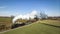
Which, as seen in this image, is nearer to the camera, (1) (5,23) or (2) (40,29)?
(2) (40,29)

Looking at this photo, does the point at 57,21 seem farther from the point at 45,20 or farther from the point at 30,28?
the point at 30,28

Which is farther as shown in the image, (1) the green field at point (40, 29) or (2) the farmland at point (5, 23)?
(2) the farmland at point (5, 23)

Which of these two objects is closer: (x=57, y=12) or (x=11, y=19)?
(x=57, y=12)

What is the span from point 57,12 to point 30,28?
3.73 ft

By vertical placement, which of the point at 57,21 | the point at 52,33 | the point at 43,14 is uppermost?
the point at 43,14

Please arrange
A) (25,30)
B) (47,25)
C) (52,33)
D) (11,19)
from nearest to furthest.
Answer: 1. (52,33)
2. (25,30)
3. (47,25)
4. (11,19)

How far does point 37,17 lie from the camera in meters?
4.62

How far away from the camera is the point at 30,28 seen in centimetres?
429

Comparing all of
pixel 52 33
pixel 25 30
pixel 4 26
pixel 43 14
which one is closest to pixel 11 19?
pixel 4 26

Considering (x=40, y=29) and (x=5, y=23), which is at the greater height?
(x=5, y=23)

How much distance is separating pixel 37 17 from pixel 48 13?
51 cm

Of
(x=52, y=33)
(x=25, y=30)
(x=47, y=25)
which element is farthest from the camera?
(x=47, y=25)

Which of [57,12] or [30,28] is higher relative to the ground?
[57,12]

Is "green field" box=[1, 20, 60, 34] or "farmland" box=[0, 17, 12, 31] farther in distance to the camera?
"farmland" box=[0, 17, 12, 31]
